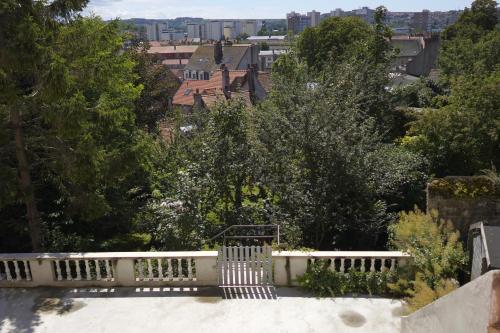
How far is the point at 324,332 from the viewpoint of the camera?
22.9 feet

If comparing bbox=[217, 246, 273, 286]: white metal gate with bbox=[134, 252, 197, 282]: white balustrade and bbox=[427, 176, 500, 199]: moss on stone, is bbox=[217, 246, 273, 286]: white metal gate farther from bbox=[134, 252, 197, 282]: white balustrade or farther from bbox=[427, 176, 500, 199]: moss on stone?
bbox=[427, 176, 500, 199]: moss on stone

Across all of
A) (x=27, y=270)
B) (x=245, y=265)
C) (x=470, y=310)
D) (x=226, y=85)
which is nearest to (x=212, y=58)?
(x=226, y=85)

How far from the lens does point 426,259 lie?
299 inches

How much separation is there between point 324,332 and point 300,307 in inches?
27.8

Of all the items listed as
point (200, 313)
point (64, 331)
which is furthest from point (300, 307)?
point (64, 331)

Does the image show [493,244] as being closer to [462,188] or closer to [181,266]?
[462,188]

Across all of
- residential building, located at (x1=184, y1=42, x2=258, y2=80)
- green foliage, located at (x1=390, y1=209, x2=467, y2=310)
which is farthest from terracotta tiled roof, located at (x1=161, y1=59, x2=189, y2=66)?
green foliage, located at (x1=390, y1=209, x2=467, y2=310)

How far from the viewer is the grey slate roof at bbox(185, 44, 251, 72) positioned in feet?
219

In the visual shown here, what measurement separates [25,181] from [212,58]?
62.6m

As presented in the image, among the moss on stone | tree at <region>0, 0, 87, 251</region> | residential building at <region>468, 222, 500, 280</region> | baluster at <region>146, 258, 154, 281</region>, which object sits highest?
tree at <region>0, 0, 87, 251</region>

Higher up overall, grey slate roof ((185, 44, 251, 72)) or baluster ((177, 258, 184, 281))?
grey slate roof ((185, 44, 251, 72))

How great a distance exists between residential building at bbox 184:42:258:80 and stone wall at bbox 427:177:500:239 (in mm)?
58001

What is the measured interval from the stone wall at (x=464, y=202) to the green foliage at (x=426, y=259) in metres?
0.93

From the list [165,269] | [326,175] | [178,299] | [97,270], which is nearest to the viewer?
[178,299]
